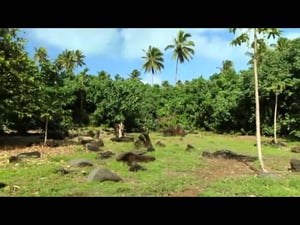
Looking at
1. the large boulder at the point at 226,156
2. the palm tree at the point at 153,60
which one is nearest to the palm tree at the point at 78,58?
the palm tree at the point at 153,60

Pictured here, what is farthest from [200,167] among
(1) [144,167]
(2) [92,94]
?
(2) [92,94]

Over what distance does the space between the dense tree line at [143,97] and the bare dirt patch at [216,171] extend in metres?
7.41

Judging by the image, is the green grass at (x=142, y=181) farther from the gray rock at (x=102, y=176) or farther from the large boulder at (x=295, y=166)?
the large boulder at (x=295, y=166)

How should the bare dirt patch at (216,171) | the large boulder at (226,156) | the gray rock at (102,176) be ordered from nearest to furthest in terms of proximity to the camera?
the bare dirt patch at (216,171) < the gray rock at (102,176) < the large boulder at (226,156)

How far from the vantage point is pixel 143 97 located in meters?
30.5

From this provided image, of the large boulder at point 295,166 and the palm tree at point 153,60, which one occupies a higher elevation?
the palm tree at point 153,60

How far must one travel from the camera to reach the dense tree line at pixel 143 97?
16.1 m

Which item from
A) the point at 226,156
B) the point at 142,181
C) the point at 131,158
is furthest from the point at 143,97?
the point at 142,181

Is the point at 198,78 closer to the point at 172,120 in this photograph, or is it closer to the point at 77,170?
the point at 172,120

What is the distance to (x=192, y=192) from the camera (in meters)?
8.56

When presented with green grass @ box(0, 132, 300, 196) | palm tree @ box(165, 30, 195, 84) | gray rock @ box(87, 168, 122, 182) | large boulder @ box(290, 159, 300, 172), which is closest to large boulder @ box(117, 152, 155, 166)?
green grass @ box(0, 132, 300, 196)

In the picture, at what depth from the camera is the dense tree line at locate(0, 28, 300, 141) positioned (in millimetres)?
16094

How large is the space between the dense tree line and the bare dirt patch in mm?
7414
